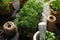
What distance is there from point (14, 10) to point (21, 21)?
0.55 meters

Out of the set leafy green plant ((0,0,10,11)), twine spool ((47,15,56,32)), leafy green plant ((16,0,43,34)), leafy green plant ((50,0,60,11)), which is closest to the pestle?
leafy green plant ((16,0,43,34))

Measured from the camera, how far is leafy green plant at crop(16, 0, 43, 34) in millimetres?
1704

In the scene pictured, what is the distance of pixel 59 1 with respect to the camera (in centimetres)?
185

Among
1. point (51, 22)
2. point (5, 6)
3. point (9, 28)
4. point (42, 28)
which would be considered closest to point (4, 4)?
point (5, 6)

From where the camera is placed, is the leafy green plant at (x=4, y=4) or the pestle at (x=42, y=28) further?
the leafy green plant at (x=4, y=4)

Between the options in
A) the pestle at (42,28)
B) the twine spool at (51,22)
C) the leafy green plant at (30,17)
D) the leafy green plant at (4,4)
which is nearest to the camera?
the pestle at (42,28)

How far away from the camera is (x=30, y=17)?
174cm

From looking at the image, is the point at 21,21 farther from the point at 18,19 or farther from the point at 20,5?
the point at 20,5

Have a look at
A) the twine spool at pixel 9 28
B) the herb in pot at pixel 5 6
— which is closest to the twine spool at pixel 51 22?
the twine spool at pixel 9 28

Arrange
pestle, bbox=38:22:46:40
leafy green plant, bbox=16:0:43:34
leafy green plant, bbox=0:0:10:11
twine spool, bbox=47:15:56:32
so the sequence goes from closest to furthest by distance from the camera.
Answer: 1. pestle, bbox=38:22:46:40
2. leafy green plant, bbox=16:0:43:34
3. twine spool, bbox=47:15:56:32
4. leafy green plant, bbox=0:0:10:11

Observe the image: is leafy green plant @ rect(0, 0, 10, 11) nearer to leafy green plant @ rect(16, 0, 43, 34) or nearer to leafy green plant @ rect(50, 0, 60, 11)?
leafy green plant @ rect(16, 0, 43, 34)

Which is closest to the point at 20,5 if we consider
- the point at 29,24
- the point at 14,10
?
the point at 14,10

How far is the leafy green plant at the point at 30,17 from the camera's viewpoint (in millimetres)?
1704

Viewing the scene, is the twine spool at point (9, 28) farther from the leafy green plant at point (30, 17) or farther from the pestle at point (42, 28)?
the pestle at point (42, 28)
